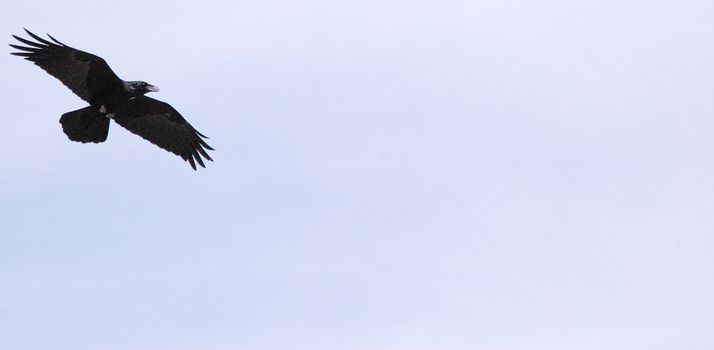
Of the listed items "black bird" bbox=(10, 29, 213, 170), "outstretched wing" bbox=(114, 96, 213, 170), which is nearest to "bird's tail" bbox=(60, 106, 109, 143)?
"black bird" bbox=(10, 29, 213, 170)

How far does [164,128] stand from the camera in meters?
31.5

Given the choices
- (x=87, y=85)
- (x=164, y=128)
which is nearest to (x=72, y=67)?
(x=87, y=85)

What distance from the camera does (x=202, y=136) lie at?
3148 centimetres

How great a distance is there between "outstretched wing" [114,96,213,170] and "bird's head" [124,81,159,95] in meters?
1.03

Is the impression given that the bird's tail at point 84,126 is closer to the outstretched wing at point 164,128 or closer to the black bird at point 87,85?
the black bird at point 87,85

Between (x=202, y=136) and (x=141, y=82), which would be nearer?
(x=141, y=82)

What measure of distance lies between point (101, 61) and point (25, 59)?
5.64ft

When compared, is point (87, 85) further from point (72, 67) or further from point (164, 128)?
point (164, 128)

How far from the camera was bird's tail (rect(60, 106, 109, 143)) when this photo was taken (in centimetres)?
2869

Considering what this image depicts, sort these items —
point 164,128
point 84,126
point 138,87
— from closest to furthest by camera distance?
point 84,126 < point 138,87 < point 164,128

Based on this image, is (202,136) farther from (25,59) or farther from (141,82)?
(25,59)

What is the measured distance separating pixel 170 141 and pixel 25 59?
4086mm

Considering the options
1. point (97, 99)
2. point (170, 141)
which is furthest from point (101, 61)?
point (170, 141)

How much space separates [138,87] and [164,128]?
2.34m
